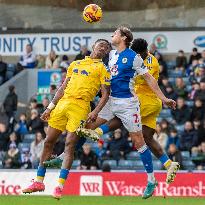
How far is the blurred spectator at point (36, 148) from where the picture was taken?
886 inches

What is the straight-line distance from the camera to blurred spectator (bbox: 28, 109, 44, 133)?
24.1 metres

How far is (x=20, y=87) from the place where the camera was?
90.9 feet

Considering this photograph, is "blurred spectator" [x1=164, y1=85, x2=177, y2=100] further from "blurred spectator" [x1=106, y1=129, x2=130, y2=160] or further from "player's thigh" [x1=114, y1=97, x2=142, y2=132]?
"player's thigh" [x1=114, y1=97, x2=142, y2=132]

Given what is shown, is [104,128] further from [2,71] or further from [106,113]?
[2,71]

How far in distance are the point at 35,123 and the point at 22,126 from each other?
2.07ft

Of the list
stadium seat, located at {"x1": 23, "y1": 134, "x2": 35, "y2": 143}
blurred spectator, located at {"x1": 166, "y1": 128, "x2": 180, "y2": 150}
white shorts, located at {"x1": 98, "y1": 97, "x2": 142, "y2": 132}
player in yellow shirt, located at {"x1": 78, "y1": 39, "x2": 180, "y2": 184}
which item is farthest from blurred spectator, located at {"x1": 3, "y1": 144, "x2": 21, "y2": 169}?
white shorts, located at {"x1": 98, "y1": 97, "x2": 142, "y2": 132}

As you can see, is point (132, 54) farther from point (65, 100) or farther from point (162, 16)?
point (162, 16)

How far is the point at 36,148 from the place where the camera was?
2275 centimetres

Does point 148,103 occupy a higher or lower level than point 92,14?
lower

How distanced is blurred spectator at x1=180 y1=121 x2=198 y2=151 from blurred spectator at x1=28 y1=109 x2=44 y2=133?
3.65m

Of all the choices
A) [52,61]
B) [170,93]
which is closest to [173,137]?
[170,93]

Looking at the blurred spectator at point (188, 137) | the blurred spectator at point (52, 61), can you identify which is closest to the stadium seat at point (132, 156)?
the blurred spectator at point (188, 137)

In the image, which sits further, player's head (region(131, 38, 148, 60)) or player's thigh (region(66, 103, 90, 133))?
player's head (region(131, 38, 148, 60))

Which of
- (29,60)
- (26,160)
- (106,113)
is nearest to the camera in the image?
(106,113)
